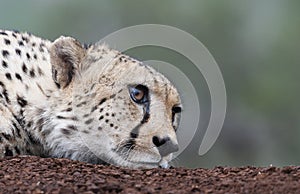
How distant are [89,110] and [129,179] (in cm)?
60

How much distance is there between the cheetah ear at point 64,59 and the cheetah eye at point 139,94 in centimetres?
30

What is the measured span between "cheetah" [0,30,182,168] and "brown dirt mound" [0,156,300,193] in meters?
0.20

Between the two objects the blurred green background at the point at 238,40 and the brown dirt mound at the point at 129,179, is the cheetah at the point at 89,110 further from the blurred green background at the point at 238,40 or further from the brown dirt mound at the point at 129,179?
the blurred green background at the point at 238,40

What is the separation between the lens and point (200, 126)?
30.8ft

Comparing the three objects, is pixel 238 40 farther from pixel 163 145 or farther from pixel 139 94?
pixel 163 145

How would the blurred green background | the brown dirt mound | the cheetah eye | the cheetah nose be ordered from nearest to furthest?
the brown dirt mound, the cheetah nose, the cheetah eye, the blurred green background

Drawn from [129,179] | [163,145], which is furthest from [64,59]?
[129,179]

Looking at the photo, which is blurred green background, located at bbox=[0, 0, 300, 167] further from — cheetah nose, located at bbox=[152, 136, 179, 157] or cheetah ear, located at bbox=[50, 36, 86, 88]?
cheetah nose, located at bbox=[152, 136, 179, 157]

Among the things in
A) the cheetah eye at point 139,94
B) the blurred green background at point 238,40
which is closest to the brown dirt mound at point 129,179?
the cheetah eye at point 139,94

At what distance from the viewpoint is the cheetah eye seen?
3793 mm

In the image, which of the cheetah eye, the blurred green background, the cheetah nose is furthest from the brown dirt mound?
the blurred green background

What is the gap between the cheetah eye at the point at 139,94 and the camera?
3.79 m

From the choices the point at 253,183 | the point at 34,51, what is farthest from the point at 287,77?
the point at 253,183

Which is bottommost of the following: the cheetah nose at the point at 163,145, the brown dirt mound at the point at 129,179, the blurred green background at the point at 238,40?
the brown dirt mound at the point at 129,179
